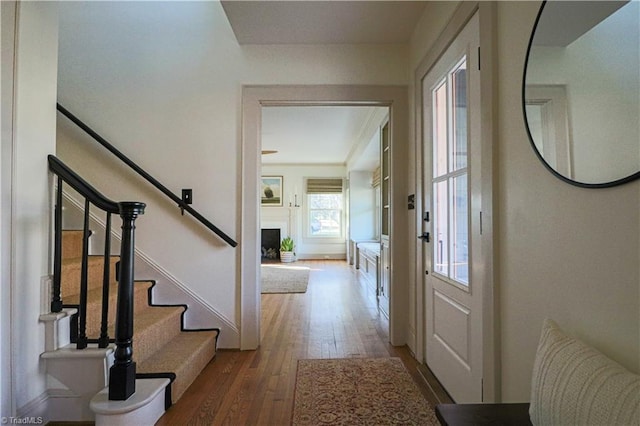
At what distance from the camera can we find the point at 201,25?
8.89 feet

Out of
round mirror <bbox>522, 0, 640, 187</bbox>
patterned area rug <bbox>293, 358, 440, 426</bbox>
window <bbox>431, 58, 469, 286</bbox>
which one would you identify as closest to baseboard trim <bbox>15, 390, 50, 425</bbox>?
patterned area rug <bbox>293, 358, 440, 426</bbox>

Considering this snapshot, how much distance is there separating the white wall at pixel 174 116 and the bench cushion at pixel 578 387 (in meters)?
2.19

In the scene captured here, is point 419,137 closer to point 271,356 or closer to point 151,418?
point 271,356

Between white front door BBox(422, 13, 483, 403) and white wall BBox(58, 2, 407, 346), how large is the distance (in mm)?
1390

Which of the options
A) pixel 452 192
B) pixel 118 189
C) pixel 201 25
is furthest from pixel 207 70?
pixel 452 192

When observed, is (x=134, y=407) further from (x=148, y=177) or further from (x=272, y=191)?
(x=272, y=191)

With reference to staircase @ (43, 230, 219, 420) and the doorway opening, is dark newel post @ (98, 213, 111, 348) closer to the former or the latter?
staircase @ (43, 230, 219, 420)

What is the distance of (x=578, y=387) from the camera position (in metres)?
0.77

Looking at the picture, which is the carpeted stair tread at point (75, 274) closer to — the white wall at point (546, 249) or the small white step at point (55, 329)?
the small white step at point (55, 329)

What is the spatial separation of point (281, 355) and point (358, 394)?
0.81 meters

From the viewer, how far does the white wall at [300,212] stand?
28.8 feet

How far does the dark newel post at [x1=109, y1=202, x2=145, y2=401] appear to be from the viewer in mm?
1583

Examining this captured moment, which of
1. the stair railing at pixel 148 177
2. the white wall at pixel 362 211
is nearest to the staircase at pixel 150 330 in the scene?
the stair railing at pixel 148 177

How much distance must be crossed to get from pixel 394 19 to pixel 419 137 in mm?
864
